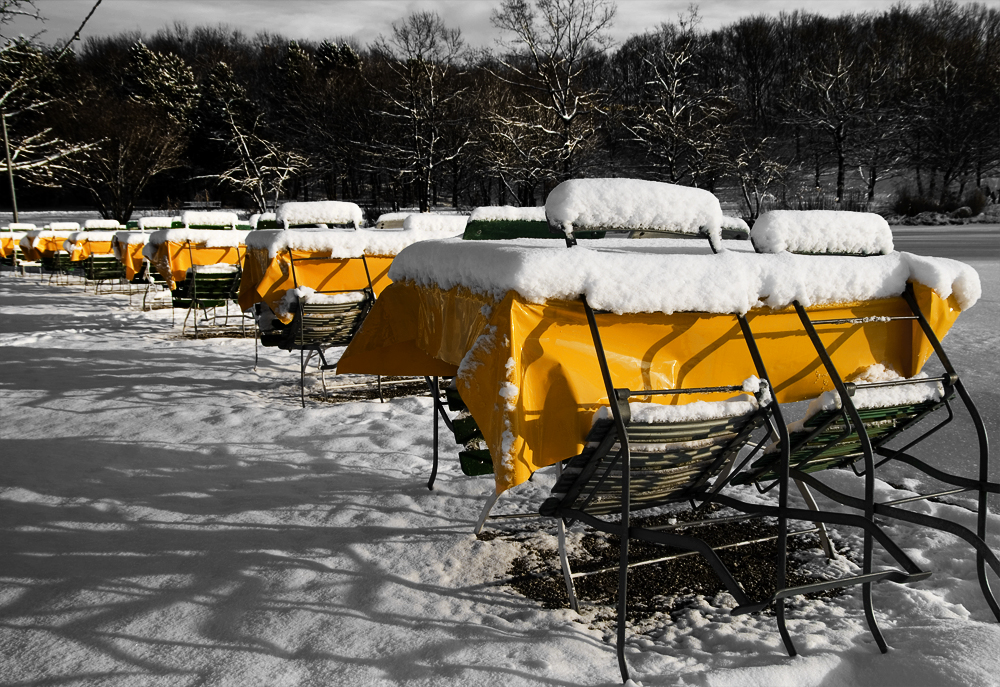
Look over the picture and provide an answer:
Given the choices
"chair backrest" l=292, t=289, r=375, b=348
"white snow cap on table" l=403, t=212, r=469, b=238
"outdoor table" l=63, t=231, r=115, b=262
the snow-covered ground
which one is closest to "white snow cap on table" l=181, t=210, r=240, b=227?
"outdoor table" l=63, t=231, r=115, b=262

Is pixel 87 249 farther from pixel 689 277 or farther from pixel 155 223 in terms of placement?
pixel 689 277

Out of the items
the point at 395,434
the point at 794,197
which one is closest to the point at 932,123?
the point at 794,197

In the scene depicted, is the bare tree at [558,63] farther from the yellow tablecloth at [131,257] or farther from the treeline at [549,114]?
the yellow tablecloth at [131,257]

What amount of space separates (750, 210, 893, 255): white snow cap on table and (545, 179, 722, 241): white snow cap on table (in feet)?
1.35

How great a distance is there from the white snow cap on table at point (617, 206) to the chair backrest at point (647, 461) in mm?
692

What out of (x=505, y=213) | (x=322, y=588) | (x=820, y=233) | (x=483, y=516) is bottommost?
(x=322, y=588)

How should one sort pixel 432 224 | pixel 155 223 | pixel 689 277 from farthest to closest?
1. pixel 155 223
2. pixel 432 224
3. pixel 689 277

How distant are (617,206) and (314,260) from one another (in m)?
4.55

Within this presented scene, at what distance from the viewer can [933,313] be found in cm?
302

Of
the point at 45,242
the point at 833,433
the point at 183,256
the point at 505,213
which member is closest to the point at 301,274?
the point at 505,213

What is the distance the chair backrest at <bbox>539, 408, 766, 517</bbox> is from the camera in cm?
241

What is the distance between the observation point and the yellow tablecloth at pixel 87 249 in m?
18.0

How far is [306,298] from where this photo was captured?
241 inches

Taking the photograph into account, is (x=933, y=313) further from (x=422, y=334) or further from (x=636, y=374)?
(x=422, y=334)
